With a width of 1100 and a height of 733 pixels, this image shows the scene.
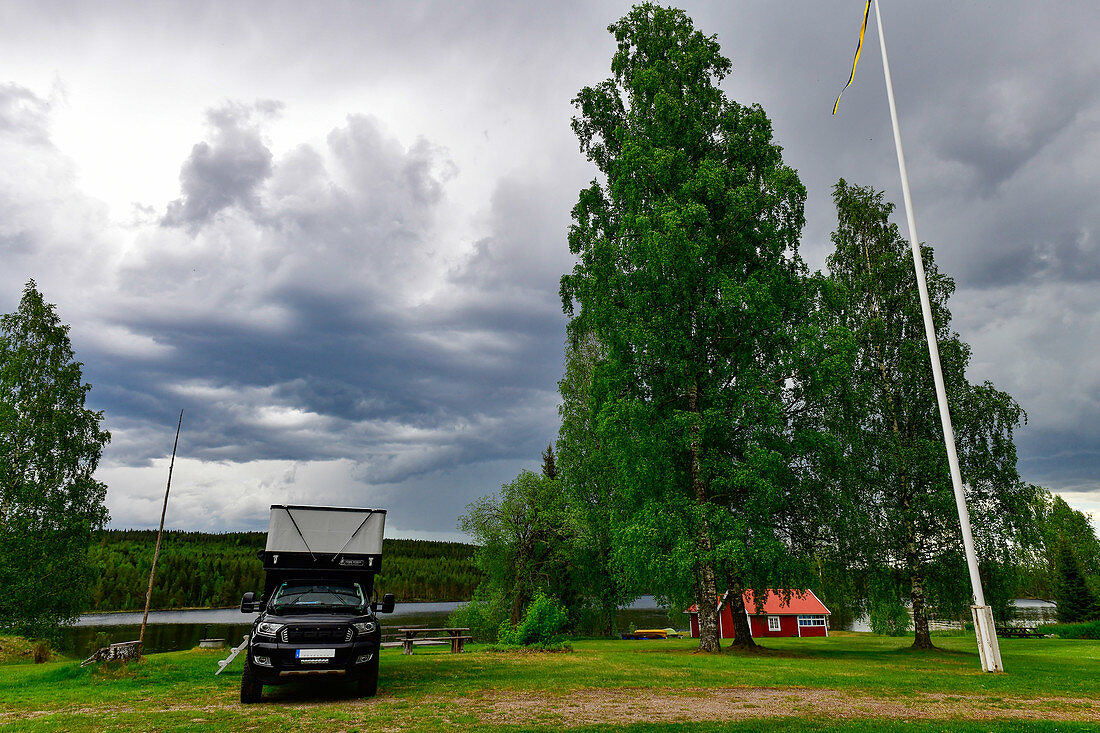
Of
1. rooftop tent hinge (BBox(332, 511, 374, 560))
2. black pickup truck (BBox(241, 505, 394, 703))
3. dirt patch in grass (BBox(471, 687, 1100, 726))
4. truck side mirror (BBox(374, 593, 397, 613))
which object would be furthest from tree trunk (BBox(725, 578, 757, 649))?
rooftop tent hinge (BBox(332, 511, 374, 560))

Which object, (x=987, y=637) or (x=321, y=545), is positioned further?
(x=987, y=637)

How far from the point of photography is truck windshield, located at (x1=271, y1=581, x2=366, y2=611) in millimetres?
12102

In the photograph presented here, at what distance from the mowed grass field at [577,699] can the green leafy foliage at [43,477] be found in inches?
509

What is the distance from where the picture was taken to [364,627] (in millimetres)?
11578

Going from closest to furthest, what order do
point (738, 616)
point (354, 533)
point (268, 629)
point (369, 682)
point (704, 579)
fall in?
1. point (268, 629)
2. point (369, 682)
3. point (354, 533)
4. point (704, 579)
5. point (738, 616)

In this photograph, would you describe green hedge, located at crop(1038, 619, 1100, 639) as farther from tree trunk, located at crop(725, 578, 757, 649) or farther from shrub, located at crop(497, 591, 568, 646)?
shrub, located at crop(497, 591, 568, 646)

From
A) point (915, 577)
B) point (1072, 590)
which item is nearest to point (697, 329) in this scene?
point (915, 577)

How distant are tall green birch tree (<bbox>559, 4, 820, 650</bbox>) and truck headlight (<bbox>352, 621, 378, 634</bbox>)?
35.6 feet

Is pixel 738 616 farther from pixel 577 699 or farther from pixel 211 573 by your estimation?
pixel 211 573

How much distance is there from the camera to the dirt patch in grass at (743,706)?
31.7ft

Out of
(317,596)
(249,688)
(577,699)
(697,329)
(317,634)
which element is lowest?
(577,699)

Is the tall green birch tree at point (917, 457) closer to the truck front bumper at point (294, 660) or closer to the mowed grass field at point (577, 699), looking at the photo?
the mowed grass field at point (577, 699)

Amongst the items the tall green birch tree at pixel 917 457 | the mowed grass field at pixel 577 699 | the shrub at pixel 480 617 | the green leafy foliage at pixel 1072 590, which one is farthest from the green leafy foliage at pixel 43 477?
the green leafy foliage at pixel 1072 590

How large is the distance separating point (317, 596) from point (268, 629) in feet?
4.54
